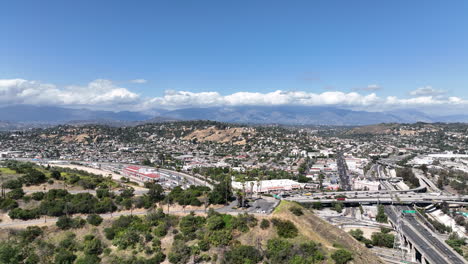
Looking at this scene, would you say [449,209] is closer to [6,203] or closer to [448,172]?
[448,172]

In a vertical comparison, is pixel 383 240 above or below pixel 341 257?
below

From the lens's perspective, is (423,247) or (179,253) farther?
(423,247)

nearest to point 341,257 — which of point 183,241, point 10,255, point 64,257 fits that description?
point 183,241

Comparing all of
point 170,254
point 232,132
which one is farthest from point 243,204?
point 232,132

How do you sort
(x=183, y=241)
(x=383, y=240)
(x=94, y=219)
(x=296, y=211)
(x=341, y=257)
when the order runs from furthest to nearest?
(x=383, y=240) < (x=296, y=211) < (x=94, y=219) < (x=183, y=241) < (x=341, y=257)

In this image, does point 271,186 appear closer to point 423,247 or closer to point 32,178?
point 423,247

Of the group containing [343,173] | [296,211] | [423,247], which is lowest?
[343,173]

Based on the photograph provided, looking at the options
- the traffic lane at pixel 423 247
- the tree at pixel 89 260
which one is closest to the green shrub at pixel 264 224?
the tree at pixel 89 260

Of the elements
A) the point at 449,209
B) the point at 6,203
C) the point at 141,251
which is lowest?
the point at 449,209

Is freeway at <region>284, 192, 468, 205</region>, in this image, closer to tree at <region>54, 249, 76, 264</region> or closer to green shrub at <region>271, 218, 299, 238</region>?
green shrub at <region>271, 218, 299, 238</region>
